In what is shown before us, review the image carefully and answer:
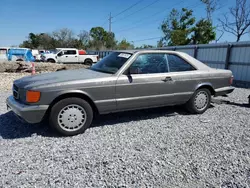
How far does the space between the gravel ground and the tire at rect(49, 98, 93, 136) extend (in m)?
0.15

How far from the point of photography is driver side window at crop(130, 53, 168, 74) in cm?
389

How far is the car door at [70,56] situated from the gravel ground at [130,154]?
61.8 ft

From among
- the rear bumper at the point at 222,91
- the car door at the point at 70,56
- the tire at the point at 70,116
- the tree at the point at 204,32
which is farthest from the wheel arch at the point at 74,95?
the tree at the point at 204,32

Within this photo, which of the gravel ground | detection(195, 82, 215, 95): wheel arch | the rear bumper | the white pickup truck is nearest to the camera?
the gravel ground

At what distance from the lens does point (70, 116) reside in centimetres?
338

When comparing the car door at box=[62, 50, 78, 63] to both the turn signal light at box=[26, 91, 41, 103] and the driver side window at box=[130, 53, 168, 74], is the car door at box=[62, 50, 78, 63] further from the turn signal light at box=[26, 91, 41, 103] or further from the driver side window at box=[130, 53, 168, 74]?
the turn signal light at box=[26, 91, 41, 103]

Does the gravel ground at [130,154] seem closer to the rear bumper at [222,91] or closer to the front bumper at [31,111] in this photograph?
the front bumper at [31,111]

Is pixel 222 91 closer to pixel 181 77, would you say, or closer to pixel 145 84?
pixel 181 77

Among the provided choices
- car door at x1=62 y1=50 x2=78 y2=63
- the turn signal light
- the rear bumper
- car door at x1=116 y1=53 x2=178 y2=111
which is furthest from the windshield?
→ car door at x1=62 y1=50 x2=78 y2=63

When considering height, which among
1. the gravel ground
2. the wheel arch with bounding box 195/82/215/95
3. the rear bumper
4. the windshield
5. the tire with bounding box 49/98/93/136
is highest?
the windshield

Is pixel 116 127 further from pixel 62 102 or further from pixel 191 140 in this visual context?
pixel 191 140

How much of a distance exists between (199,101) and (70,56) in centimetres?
1989

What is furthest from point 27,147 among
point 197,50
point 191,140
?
point 197,50

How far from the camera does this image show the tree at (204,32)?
28.8 metres
